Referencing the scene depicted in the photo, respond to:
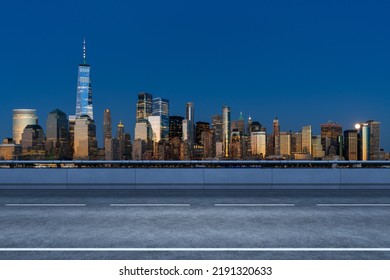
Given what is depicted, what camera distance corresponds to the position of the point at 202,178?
13.7 metres

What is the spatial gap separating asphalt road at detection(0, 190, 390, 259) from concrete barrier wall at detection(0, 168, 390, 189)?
2.11 meters

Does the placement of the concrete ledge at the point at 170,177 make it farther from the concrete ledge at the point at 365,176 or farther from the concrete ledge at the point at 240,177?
the concrete ledge at the point at 365,176

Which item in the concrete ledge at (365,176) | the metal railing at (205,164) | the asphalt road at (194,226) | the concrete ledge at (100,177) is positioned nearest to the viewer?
the asphalt road at (194,226)

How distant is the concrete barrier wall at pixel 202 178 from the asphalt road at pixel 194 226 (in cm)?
211

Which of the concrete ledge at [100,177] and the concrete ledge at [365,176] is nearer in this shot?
the concrete ledge at [365,176]

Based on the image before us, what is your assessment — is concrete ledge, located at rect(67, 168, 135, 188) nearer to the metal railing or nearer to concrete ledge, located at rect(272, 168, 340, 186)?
the metal railing

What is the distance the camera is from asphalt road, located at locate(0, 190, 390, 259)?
17.4ft

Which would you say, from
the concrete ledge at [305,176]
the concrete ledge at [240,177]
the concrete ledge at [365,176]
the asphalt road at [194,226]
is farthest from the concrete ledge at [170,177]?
the concrete ledge at [365,176]

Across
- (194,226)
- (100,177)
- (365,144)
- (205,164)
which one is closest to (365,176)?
(205,164)

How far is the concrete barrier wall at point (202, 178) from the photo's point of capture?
44.8ft

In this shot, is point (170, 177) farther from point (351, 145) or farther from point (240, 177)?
point (351, 145)

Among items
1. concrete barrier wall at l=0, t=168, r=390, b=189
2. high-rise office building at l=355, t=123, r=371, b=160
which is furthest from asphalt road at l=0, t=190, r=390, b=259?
high-rise office building at l=355, t=123, r=371, b=160

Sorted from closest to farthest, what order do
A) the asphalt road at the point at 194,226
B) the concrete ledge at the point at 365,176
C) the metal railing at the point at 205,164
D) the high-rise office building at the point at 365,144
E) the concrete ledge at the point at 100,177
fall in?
the asphalt road at the point at 194,226 → the concrete ledge at the point at 365,176 → the concrete ledge at the point at 100,177 → the metal railing at the point at 205,164 → the high-rise office building at the point at 365,144
